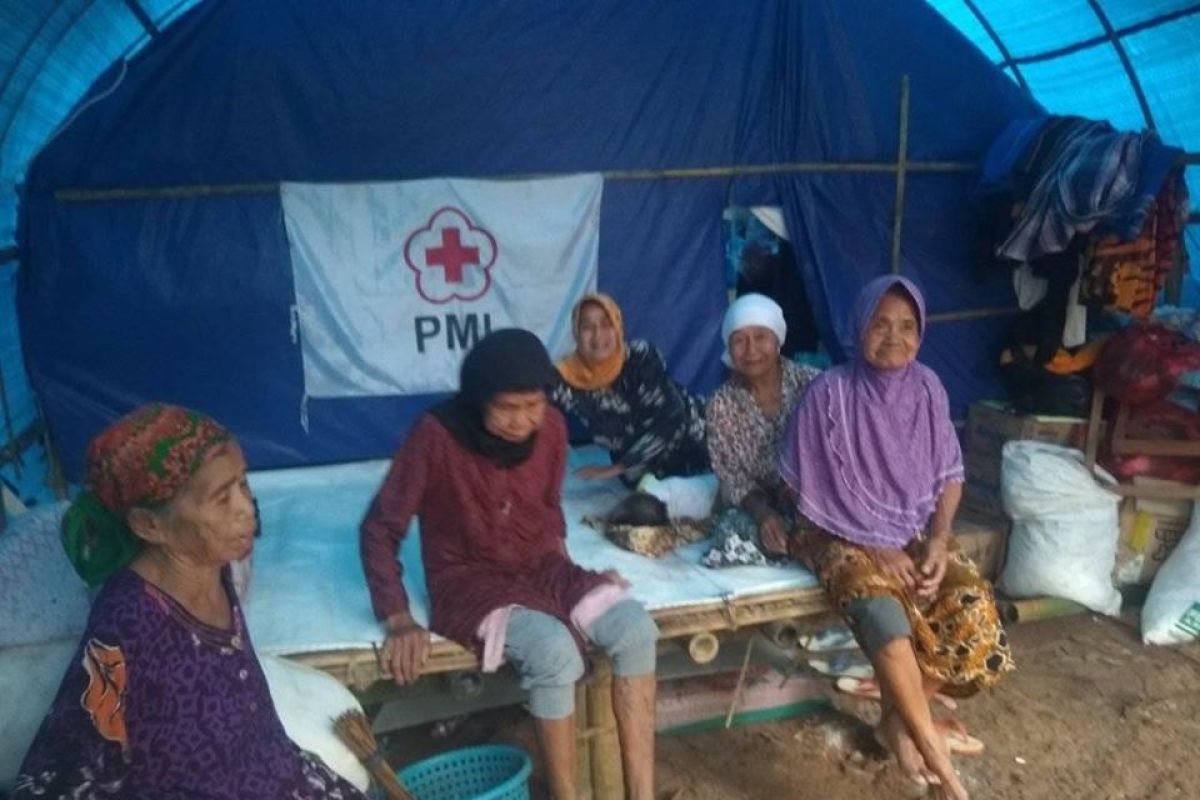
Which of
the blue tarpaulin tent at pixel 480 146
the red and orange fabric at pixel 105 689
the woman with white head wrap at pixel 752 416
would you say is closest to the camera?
the red and orange fabric at pixel 105 689

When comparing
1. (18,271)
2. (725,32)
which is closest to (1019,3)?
(725,32)

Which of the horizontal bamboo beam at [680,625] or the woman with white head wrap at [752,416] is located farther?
the woman with white head wrap at [752,416]

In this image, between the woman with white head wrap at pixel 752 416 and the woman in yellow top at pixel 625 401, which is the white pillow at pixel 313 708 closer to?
the woman with white head wrap at pixel 752 416

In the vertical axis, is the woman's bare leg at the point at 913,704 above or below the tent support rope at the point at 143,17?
below

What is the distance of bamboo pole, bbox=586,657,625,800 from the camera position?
264cm

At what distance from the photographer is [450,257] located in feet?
13.9

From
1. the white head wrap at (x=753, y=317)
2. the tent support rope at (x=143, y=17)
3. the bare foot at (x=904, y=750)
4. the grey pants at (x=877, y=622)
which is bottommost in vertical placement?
the bare foot at (x=904, y=750)

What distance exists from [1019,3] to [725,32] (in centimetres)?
159

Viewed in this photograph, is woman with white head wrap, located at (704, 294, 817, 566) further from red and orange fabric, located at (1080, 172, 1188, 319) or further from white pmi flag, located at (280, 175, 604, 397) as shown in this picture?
red and orange fabric, located at (1080, 172, 1188, 319)

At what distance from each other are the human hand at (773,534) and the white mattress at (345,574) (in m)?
0.07

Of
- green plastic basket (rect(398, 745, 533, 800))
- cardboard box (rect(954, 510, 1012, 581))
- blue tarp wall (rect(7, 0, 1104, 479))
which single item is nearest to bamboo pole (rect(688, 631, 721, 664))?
green plastic basket (rect(398, 745, 533, 800))

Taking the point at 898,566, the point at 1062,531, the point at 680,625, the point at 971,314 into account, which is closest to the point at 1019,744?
the point at 898,566

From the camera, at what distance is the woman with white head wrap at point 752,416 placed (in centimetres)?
312

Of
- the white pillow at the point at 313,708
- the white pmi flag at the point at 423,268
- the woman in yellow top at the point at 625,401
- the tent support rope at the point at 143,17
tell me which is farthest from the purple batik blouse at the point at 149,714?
the tent support rope at the point at 143,17
